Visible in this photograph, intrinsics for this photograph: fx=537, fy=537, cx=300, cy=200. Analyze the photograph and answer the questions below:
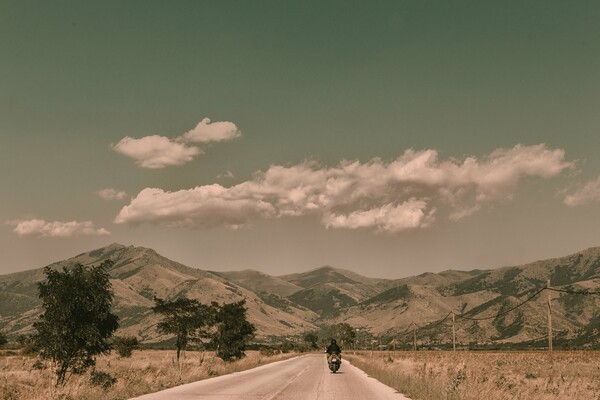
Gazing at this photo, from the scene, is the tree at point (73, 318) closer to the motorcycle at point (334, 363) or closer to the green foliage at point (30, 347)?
the green foliage at point (30, 347)

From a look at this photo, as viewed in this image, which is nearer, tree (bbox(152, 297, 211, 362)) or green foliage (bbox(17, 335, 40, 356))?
green foliage (bbox(17, 335, 40, 356))

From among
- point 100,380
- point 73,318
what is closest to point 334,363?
point 100,380

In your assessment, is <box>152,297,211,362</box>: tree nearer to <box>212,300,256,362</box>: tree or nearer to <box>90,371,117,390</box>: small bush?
<box>212,300,256,362</box>: tree

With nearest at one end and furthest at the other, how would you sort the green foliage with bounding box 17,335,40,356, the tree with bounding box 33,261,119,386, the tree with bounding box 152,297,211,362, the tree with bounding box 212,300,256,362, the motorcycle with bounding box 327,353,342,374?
1. the tree with bounding box 33,261,119,386
2. the green foliage with bounding box 17,335,40,356
3. the motorcycle with bounding box 327,353,342,374
4. the tree with bounding box 152,297,211,362
5. the tree with bounding box 212,300,256,362

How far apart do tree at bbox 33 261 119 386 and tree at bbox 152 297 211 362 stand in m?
34.5

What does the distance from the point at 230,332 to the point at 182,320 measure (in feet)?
20.7

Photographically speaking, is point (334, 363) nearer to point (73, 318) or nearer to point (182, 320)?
point (73, 318)

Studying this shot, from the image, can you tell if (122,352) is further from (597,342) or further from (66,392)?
(597,342)

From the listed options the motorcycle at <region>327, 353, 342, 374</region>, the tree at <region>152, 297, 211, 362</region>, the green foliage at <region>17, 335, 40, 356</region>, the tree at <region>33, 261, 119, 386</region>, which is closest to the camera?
the tree at <region>33, 261, 119, 386</region>

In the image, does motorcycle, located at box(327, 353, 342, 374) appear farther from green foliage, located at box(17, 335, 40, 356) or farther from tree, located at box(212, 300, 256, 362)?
tree, located at box(212, 300, 256, 362)

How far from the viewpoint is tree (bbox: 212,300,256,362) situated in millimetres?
62781

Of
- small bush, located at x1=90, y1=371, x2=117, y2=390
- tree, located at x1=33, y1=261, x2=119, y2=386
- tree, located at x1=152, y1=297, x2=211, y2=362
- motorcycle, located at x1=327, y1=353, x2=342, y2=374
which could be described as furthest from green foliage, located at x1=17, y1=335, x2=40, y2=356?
motorcycle, located at x1=327, y1=353, x2=342, y2=374

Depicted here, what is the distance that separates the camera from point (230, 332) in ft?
206

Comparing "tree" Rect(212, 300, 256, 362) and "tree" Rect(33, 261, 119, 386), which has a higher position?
"tree" Rect(33, 261, 119, 386)
